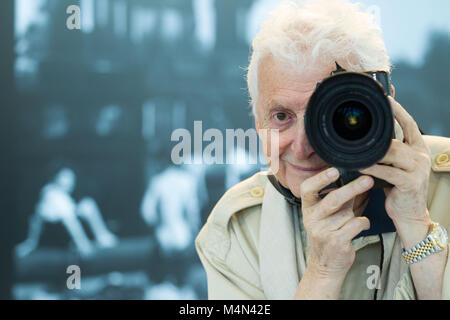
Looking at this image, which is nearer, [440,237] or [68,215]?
[440,237]

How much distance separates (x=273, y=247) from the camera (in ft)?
3.05

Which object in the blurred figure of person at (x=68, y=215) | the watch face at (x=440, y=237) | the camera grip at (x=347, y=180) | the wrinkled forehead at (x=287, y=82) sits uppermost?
the wrinkled forehead at (x=287, y=82)

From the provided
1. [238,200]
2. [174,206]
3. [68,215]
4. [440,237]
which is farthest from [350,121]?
[68,215]

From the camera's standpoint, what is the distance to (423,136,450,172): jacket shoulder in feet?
2.87

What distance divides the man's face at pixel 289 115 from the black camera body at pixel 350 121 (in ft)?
0.40

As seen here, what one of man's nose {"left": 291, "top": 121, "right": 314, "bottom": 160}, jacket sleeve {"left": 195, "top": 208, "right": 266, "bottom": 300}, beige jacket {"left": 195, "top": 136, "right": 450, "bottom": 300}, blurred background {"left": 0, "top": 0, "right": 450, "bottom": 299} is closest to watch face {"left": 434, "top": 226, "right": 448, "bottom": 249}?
beige jacket {"left": 195, "top": 136, "right": 450, "bottom": 300}

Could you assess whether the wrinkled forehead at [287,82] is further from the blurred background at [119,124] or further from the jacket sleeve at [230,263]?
the blurred background at [119,124]

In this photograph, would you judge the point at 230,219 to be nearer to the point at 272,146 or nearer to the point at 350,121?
the point at 272,146

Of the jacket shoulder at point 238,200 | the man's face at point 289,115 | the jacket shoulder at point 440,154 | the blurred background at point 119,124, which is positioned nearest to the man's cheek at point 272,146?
A: the man's face at point 289,115

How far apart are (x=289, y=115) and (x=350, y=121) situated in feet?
0.56

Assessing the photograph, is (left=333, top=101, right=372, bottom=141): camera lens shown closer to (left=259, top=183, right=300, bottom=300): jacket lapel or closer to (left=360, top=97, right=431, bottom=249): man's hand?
(left=360, top=97, right=431, bottom=249): man's hand

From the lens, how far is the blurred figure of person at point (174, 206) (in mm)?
2193

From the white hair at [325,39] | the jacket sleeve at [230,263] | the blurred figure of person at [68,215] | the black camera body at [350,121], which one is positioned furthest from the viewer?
the blurred figure of person at [68,215]

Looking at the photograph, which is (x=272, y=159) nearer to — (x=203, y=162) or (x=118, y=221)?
(x=203, y=162)
